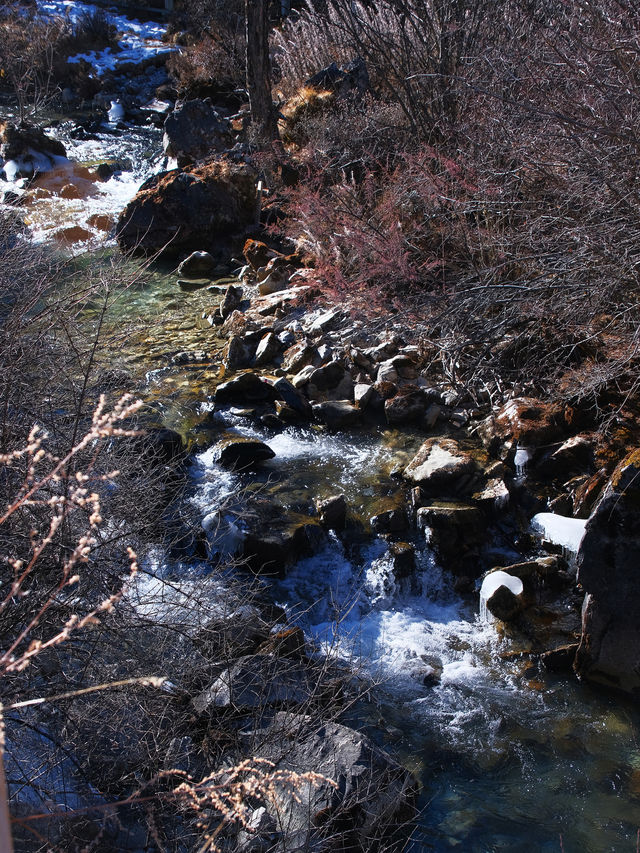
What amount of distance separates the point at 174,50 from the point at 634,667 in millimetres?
22603

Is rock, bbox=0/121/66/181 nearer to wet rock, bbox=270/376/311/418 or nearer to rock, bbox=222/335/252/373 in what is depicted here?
rock, bbox=222/335/252/373

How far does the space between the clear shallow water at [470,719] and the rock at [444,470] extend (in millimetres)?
608

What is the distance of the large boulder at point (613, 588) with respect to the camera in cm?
399

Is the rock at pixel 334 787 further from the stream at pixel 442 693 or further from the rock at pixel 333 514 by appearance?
the rock at pixel 333 514

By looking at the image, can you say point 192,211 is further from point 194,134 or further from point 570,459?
point 570,459

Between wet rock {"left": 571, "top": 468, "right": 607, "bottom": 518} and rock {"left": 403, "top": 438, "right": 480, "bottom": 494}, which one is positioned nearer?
wet rock {"left": 571, "top": 468, "right": 607, "bottom": 518}

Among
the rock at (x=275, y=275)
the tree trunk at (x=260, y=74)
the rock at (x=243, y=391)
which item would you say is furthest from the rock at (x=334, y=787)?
the tree trunk at (x=260, y=74)

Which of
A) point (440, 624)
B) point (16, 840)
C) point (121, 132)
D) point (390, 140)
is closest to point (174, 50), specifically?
point (121, 132)

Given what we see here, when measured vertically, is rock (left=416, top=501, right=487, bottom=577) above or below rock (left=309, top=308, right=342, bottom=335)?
below

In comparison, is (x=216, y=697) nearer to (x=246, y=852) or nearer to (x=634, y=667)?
(x=246, y=852)

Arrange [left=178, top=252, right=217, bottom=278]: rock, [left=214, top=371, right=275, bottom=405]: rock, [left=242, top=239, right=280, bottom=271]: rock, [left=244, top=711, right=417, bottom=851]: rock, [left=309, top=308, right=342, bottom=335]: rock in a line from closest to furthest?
1. [left=244, top=711, right=417, bottom=851]: rock
2. [left=214, top=371, right=275, bottom=405]: rock
3. [left=309, top=308, right=342, bottom=335]: rock
4. [left=242, top=239, right=280, bottom=271]: rock
5. [left=178, top=252, right=217, bottom=278]: rock

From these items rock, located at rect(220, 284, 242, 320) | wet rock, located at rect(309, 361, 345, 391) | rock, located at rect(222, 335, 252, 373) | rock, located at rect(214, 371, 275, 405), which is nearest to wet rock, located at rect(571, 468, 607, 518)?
wet rock, located at rect(309, 361, 345, 391)

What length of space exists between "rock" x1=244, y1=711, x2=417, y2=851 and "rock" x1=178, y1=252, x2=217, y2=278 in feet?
25.3

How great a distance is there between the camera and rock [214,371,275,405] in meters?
6.72
